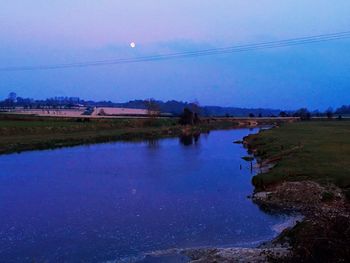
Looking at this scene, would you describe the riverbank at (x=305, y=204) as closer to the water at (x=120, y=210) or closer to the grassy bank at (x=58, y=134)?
the water at (x=120, y=210)

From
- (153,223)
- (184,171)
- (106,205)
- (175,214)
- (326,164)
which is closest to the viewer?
(153,223)

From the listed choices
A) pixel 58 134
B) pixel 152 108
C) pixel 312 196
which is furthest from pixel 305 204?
pixel 152 108

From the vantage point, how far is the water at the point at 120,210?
1659 centimetres

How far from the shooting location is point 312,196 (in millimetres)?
22062

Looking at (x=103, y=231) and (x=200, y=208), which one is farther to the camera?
(x=200, y=208)

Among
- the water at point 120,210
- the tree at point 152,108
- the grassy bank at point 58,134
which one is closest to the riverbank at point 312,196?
the water at point 120,210

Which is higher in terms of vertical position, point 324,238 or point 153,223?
point 324,238

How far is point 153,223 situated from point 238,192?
819cm

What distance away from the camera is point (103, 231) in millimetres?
18234

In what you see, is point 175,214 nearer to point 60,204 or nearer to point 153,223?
point 153,223

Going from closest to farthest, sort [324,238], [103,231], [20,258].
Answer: [324,238] → [20,258] → [103,231]

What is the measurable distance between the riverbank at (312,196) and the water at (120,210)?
4.29 ft

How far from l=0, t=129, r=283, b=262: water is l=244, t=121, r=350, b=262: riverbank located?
1307 millimetres

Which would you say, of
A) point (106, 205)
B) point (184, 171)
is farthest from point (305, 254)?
point (184, 171)
